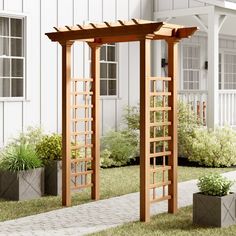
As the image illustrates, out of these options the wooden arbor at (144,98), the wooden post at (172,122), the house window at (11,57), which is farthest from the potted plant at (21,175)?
the house window at (11,57)

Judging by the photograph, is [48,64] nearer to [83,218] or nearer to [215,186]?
[83,218]

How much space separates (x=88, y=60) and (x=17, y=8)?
2144 mm

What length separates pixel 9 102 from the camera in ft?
38.3

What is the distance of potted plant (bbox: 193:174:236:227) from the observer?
23.0 feet

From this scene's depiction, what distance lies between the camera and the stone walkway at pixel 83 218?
688cm

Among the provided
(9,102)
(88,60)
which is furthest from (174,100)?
(88,60)

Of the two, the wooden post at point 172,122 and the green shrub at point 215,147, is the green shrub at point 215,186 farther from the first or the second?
the green shrub at point 215,147

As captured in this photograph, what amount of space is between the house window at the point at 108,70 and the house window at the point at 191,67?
4.07 metres

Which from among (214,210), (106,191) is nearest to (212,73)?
(106,191)

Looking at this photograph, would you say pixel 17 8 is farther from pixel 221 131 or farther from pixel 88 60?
pixel 221 131

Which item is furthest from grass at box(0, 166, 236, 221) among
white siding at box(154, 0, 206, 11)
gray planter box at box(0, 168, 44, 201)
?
white siding at box(154, 0, 206, 11)

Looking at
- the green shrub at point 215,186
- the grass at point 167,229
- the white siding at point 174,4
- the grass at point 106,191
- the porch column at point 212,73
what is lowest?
the grass at point 167,229

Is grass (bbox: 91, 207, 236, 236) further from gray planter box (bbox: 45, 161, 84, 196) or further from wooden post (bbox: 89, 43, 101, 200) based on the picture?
gray planter box (bbox: 45, 161, 84, 196)

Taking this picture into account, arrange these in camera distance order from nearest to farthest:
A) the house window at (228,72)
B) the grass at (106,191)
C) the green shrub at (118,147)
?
1. the grass at (106,191)
2. the green shrub at (118,147)
3. the house window at (228,72)
